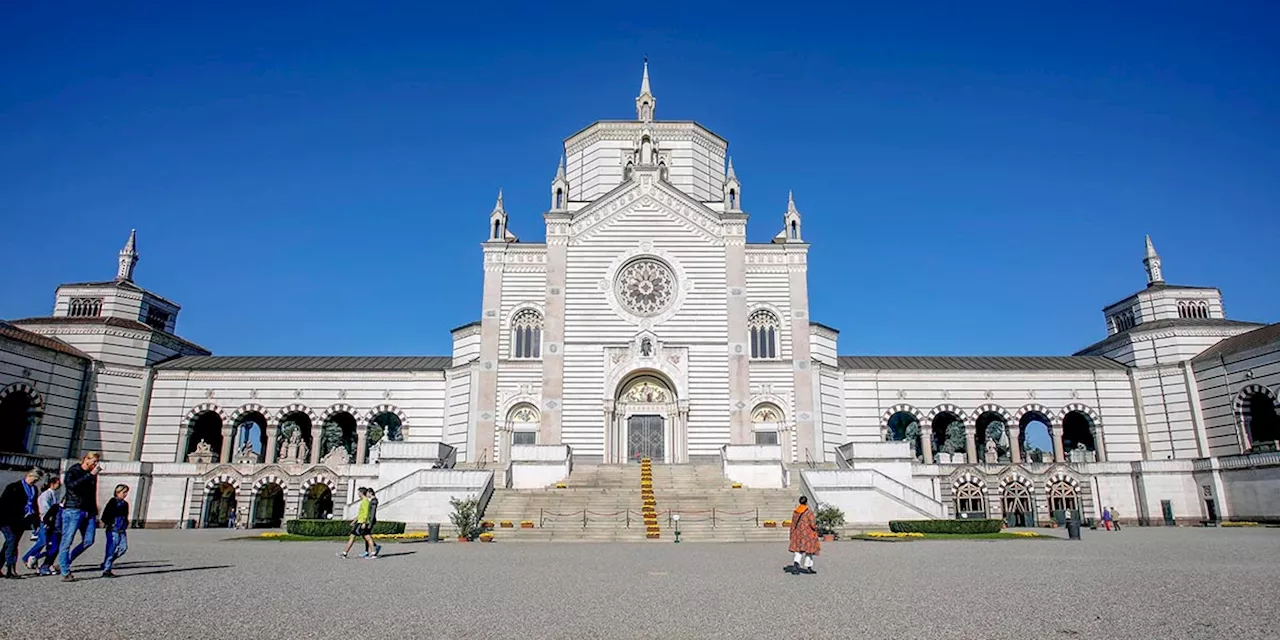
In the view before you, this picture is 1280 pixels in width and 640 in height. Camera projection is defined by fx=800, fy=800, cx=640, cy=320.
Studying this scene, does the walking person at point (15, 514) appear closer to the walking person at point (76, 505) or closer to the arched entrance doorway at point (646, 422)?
the walking person at point (76, 505)

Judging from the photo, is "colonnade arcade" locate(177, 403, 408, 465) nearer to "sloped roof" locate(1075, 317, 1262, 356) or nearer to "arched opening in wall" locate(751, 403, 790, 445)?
"arched opening in wall" locate(751, 403, 790, 445)

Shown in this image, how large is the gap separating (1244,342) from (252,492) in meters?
52.5

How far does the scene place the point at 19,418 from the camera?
4006cm

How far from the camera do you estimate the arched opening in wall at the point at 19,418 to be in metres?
38.8

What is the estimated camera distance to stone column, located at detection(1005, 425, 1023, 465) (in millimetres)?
44625

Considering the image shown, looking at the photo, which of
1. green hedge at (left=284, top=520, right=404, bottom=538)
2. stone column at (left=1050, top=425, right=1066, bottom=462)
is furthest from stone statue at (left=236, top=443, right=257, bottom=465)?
stone column at (left=1050, top=425, right=1066, bottom=462)

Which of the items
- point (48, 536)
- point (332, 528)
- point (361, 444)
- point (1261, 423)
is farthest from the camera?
point (1261, 423)

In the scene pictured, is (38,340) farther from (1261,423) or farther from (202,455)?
(1261,423)

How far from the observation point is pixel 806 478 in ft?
105

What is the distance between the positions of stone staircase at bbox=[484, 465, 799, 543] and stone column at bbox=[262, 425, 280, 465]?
708 inches

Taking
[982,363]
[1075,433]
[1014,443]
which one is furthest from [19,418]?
[1075,433]

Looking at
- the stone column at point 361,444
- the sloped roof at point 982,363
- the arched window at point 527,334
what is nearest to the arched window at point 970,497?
the sloped roof at point 982,363

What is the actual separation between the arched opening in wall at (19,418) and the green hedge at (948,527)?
4042 cm

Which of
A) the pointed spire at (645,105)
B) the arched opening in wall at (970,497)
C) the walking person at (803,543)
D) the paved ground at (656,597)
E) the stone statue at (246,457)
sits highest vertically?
the pointed spire at (645,105)
